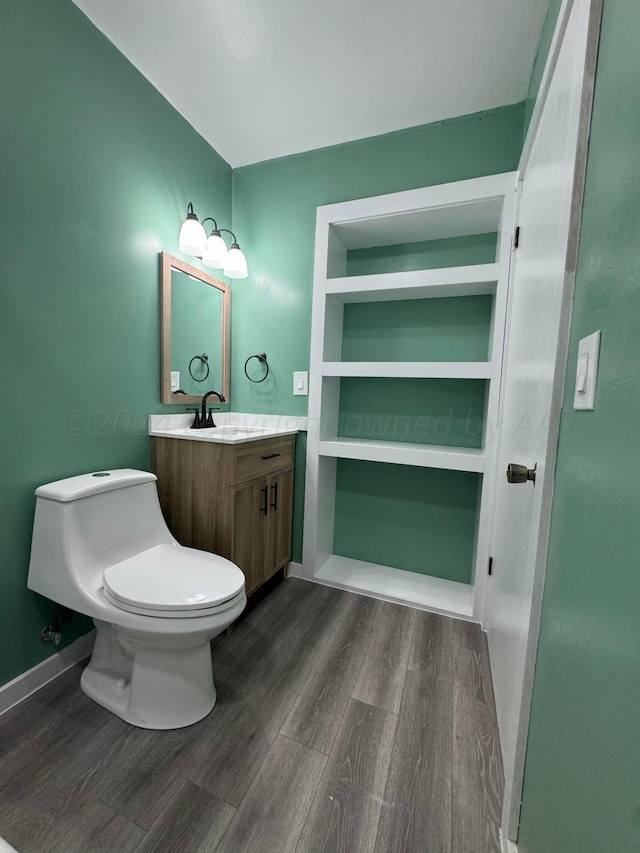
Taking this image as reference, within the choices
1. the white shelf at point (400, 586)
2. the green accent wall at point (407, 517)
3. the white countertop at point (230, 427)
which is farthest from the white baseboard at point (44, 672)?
the green accent wall at point (407, 517)

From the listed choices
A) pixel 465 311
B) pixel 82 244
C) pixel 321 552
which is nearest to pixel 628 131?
pixel 465 311

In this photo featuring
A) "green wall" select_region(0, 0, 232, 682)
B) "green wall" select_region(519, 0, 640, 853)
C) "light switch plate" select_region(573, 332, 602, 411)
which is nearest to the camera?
"green wall" select_region(519, 0, 640, 853)

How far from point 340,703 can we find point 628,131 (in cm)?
166

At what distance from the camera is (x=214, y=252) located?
6.22ft

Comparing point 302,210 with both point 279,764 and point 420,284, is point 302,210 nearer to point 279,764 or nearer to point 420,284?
point 420,284

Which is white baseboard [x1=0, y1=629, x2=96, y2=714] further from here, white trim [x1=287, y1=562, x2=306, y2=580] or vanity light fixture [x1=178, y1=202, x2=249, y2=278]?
vanity light fixture [x1=178, y1=202, x2=249, y2=278]

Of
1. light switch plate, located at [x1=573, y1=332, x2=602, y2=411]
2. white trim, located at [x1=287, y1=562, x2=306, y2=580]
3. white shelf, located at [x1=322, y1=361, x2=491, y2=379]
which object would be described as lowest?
Result: white trim, located at [x1=287, y1=562, x2=306, y2=580]

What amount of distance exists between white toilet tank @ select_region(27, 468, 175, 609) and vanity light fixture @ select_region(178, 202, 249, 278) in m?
1.18

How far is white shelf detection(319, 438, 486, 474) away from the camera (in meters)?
1.73

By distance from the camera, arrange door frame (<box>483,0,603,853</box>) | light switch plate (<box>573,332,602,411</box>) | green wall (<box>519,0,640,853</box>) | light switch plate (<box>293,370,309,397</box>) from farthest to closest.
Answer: light switch plate (<box>293,370,309,397</box>)
door frame (<box>483,0,603,853</box>)
light switch plate (<box>573,332,602,411</box>)
green wall (<box>519,0,640,853</box>)

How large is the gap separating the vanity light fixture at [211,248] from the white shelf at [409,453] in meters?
1.14

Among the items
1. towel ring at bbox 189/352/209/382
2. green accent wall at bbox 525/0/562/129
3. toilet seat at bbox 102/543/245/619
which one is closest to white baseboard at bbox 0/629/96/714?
toilet seat at bbox 102/543/245/619

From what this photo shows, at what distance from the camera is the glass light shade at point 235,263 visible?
6.68 ft

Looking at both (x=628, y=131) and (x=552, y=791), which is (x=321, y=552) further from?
(x=628, y=131)
